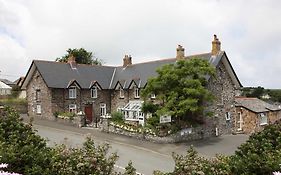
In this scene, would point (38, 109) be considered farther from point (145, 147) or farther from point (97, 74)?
point (145, 147)

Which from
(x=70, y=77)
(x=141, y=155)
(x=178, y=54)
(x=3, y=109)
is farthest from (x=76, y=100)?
(x=3, y=109)

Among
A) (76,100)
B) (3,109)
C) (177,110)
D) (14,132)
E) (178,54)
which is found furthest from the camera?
(76,100)

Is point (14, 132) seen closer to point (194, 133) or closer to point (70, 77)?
point (194, 133)

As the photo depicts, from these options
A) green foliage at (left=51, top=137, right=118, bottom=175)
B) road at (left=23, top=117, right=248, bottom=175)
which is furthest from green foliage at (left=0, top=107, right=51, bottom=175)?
road at (left=23, top=117, right=248, bottom=175)

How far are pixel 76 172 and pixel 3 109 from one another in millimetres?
4620

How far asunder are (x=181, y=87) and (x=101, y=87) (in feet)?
51.6

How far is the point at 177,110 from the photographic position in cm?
2611

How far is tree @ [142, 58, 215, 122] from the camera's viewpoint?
84.8 feet

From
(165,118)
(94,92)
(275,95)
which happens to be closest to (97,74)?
(94,92)

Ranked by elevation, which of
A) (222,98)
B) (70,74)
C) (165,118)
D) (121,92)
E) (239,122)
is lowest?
(239,122)

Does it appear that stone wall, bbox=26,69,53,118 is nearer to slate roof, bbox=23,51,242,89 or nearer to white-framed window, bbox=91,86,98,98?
slate roof, bbox=23,51,242,89

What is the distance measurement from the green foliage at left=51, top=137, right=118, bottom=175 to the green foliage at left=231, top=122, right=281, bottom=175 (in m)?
3.04

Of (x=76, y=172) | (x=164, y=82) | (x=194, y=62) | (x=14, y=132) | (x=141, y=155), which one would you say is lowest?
(x=141, y=155)

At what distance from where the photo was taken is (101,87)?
40000 mm
